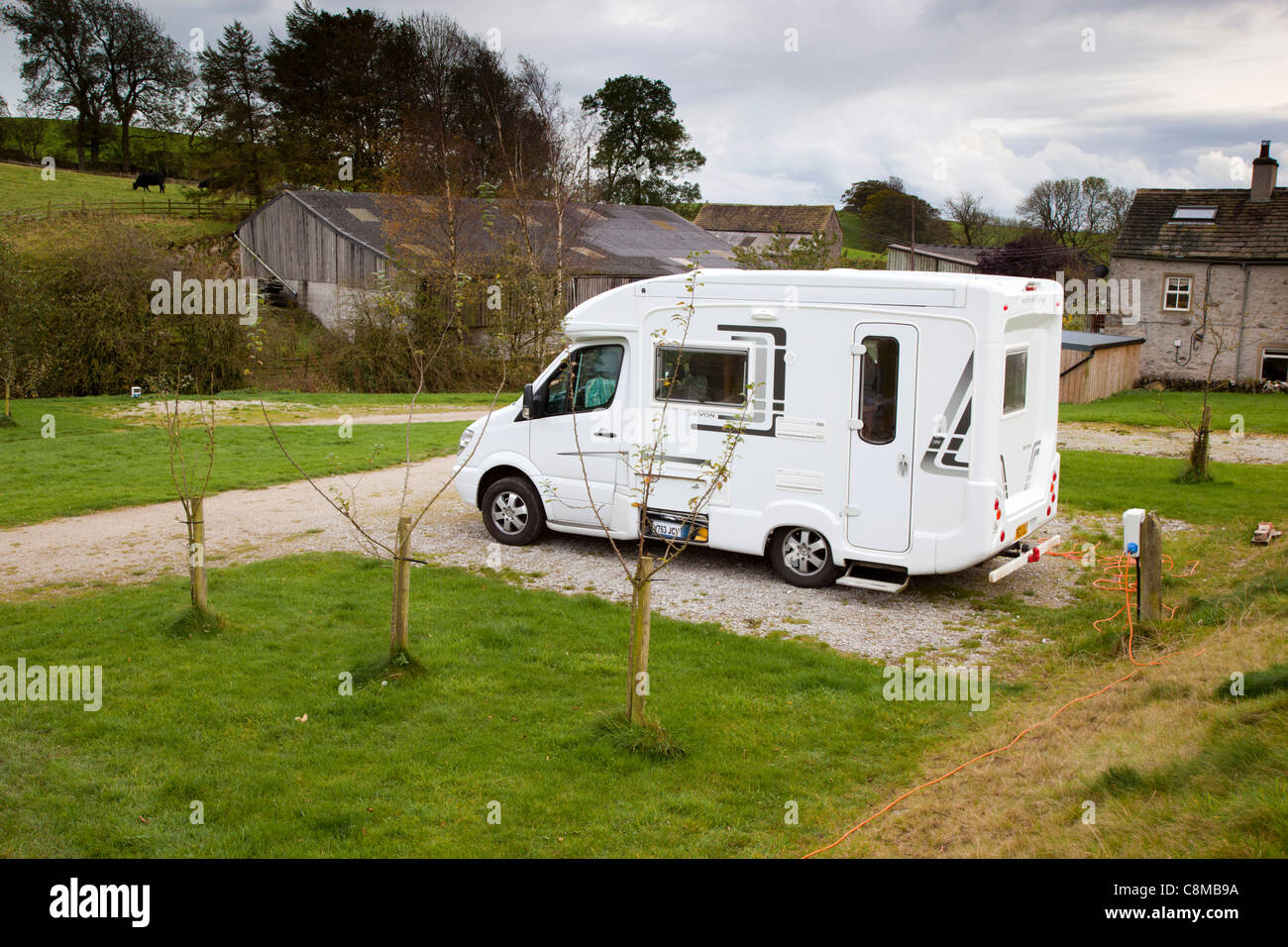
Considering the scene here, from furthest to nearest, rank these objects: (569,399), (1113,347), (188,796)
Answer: (1113,347), (569,399), (188,796)

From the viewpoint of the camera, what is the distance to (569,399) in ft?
36.5

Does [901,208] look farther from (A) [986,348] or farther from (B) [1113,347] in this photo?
(A) [986,348]

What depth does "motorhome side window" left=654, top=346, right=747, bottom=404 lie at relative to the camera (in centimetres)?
1000

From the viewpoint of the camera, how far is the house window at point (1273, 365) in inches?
1391

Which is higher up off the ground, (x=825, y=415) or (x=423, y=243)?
(x=423, y=243)

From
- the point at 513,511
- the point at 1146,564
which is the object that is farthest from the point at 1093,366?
the point at 1146,564

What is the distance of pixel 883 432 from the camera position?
364 inches

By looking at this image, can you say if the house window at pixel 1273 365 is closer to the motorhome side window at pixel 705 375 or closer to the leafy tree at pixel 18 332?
the motorhome side window at pixel 705 375

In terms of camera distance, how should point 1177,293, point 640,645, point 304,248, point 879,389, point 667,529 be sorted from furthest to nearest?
1. point 304,248
2. point 1177,293
3. point 667,529
4. point 879,389
5. point 640,645

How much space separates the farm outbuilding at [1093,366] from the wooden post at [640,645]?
26.0 metres

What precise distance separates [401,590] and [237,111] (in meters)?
55.9

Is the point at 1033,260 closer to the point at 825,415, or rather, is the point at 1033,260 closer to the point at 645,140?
the point at 645,140

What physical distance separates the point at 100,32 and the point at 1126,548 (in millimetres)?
72827
